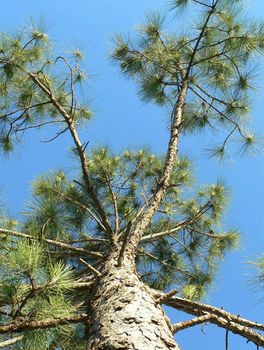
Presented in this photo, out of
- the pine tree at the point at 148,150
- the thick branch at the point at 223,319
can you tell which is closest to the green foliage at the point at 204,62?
the pine tree at the point at 148,150

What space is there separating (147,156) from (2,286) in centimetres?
325

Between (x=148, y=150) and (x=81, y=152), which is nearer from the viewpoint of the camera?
(x=81, y=152)

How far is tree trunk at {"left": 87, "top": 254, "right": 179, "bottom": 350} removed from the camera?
5.30 ft

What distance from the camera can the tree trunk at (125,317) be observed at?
1.62 m

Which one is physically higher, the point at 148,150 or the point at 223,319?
the point at 148,150

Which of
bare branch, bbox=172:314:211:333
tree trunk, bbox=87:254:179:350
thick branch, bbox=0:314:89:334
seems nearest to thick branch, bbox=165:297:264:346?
bare branch, bbox=172:314:211:333

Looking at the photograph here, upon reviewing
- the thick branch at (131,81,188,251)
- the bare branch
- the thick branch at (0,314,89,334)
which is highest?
the thick branch at (131,81,188,251)

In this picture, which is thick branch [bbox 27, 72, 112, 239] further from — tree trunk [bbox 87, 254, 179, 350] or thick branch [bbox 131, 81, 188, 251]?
tree trunk [bbox 87, 254, 179, 350]

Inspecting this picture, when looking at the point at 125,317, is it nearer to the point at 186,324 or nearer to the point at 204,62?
the point at 186,324

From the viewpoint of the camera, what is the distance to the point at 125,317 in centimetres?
179

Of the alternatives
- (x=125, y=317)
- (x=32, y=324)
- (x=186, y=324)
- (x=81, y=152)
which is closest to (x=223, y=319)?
(x=186, y=324)

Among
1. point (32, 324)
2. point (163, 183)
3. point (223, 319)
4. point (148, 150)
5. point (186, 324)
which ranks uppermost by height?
point (148, 150)

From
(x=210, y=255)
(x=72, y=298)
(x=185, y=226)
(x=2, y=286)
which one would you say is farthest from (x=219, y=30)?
(x=2, y=286)

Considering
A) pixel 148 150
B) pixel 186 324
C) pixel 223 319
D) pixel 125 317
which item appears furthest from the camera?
pixel 148 150
